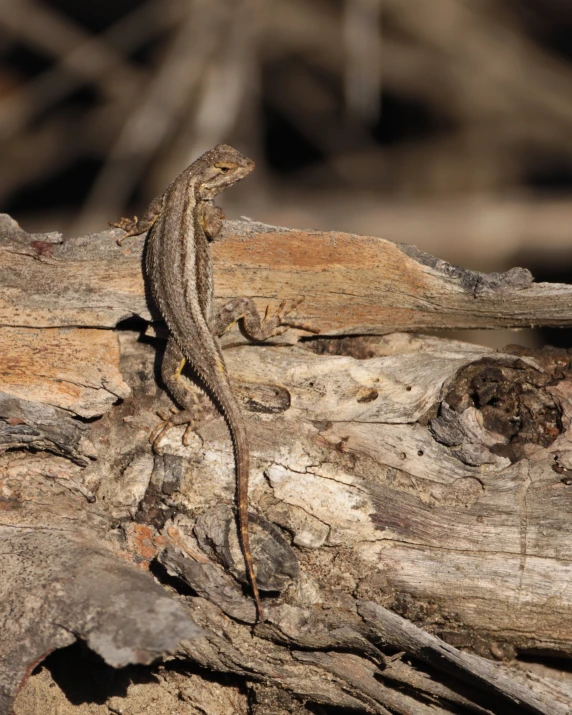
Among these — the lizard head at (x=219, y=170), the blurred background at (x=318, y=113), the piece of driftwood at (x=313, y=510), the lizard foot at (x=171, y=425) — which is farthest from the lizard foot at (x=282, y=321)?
the blurred background at (x=318, y=113)

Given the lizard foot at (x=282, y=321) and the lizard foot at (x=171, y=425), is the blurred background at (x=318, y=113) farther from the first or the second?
the lizard foot at (x=171, y=425)

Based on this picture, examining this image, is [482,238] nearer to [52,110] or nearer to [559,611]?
[559,611]

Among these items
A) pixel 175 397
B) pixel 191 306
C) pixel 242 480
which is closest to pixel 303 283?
pixel 191 306

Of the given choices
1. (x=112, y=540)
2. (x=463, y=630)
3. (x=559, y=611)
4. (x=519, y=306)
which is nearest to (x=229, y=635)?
(x=112, y=540)

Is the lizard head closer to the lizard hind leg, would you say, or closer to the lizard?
the lizard

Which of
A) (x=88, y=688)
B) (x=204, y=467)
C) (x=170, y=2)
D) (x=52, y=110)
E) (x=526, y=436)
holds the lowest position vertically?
(x=88, y=688)

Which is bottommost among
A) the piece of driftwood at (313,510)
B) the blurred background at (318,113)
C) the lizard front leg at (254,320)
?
the piece of driftwood at (313,510)

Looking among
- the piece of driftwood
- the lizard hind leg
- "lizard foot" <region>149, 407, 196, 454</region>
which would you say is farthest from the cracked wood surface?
Result: "lizard foot" <region>149, 407, 196, 454</region>

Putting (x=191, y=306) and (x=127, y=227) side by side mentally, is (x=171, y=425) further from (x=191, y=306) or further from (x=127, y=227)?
(x=127, y=227)
